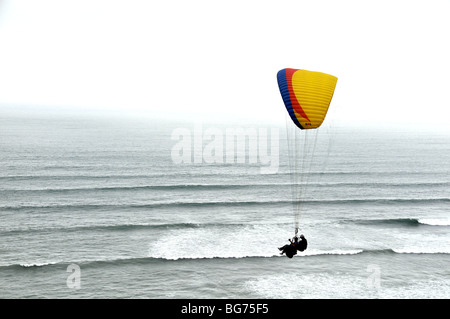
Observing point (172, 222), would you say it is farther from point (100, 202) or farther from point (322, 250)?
point (322, 250)

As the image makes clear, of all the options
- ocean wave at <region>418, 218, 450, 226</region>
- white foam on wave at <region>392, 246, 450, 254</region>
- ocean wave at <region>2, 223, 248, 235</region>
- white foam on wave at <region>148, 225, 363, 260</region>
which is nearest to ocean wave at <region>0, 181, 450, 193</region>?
ocean wave at <region>2, 223, 248, 235</region>

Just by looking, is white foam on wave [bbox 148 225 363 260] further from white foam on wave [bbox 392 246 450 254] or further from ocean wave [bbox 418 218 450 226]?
ocean wave [bbox 418 218 450 226]

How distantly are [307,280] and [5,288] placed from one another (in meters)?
17.2

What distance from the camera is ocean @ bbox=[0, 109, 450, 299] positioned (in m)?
22.8

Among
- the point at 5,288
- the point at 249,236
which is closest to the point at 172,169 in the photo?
the point at 249,236

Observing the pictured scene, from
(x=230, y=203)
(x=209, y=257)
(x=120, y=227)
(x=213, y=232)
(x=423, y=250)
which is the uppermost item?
(x=230, y=203)

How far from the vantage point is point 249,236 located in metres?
29.9

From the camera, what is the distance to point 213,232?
100 feet

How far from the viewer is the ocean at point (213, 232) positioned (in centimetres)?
2281

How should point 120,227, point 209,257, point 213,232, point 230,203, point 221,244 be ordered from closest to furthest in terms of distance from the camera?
1. point 209,257
2. point 221,244
3. point 213,232
4. point 120,227
5. point 230,203

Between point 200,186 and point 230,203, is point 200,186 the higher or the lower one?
the higher one

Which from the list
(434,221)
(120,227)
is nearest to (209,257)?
(120,227)

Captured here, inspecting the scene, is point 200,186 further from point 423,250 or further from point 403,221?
point 423,250

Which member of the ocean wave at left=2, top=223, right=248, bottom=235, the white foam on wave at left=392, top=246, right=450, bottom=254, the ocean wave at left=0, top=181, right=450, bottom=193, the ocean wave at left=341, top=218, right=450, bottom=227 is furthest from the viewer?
the ocean wave at left=0, top=181, right=450, bottom=193
